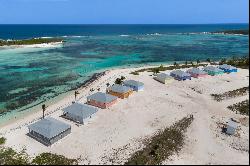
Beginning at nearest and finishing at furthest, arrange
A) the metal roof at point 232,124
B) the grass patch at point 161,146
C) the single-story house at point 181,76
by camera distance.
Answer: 1. the grass patch at point 161,146
2. the metal roof at point 232,124
3. the single-story house at point 181,76

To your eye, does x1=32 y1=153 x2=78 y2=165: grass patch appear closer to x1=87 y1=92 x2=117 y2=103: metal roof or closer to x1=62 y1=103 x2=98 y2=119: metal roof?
x1=62 y1=103 x2=98 y2=119: metal roof

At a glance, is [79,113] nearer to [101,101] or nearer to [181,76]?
[101,101]

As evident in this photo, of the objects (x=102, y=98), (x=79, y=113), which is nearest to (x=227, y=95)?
(x=102, y=98)

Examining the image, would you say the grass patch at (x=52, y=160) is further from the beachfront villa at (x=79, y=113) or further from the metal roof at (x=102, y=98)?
A: the metal roof at (x=102, y=98)

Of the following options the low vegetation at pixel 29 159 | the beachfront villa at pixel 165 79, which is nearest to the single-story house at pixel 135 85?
the beachfront villa at pixel 165 79

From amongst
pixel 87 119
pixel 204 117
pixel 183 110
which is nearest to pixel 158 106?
pixel 183 110

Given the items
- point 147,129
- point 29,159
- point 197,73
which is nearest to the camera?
point 29,159

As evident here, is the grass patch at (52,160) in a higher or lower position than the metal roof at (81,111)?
lower
